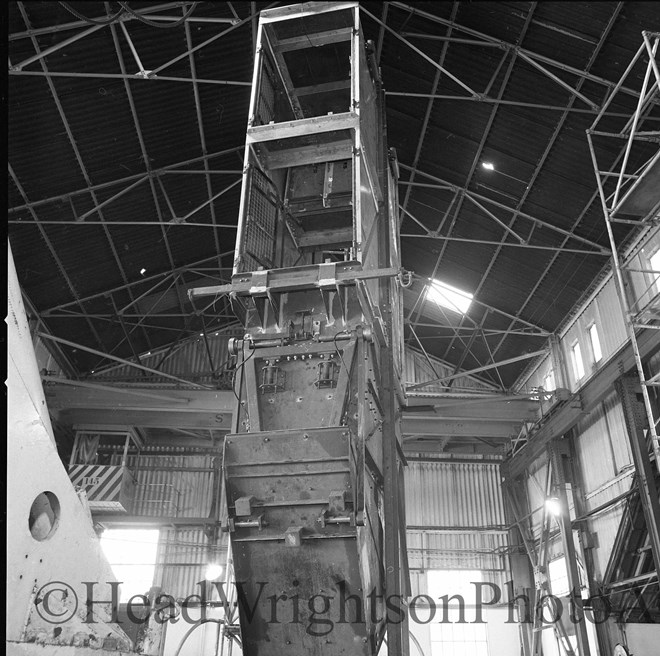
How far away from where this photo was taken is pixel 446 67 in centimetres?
1488

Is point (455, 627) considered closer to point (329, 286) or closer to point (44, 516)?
point (329, 286)

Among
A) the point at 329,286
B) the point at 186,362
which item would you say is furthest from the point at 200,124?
the point at 329,286

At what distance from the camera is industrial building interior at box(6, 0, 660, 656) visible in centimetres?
588

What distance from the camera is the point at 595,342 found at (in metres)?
18.1

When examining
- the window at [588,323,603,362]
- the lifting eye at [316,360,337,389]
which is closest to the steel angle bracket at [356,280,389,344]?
the lifting eye at [316,360,337,389]

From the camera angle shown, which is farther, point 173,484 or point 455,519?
point 173,484

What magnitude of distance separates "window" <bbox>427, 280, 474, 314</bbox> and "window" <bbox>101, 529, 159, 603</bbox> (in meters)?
12.8

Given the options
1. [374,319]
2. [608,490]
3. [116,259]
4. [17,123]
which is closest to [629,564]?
[608,490]

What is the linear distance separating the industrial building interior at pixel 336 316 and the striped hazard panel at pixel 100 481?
0.08m

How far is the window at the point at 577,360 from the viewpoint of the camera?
18875mm

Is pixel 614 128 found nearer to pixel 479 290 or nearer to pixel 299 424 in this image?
pixel 479 290

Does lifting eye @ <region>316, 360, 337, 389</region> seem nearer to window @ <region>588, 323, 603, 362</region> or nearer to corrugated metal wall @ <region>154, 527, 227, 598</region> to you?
window @ <region>588, 323, 603, 362</region>

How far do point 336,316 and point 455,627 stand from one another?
18.2 metres

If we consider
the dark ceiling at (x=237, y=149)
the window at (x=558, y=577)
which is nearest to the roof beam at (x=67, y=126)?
the dark ceiling at (x=237, y=149)
